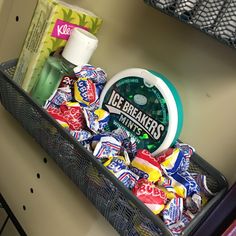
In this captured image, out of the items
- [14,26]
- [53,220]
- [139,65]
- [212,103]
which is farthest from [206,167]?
[14,26]

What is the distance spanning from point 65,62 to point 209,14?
0.29 m

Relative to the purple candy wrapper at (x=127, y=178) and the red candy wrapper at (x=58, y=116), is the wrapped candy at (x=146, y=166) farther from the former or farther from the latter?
the red candy wrapper at (x=58, y=116)

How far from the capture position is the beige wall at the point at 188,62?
18.6 inches

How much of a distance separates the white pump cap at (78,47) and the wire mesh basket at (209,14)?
0.60 ft

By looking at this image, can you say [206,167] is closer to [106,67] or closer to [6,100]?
[106,67]

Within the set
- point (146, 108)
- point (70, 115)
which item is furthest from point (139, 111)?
point (70, 115)

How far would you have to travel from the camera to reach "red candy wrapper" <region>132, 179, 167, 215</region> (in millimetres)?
441

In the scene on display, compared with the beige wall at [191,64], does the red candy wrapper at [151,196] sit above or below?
below

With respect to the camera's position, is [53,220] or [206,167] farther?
[53,220]

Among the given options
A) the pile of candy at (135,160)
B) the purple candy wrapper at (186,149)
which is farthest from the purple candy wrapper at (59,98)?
the purple candy wrapper at (186,149)

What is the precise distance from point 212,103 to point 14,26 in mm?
536

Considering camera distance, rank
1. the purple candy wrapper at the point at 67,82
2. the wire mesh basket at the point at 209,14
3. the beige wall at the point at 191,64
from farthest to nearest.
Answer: the purple candy wrapper at the point at 67,82
the beige wall at the point at 191,64
the wire mesh basket at the point at 209,14

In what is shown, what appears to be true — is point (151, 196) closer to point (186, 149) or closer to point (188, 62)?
point (186, 149)

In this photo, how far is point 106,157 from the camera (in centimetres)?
49
